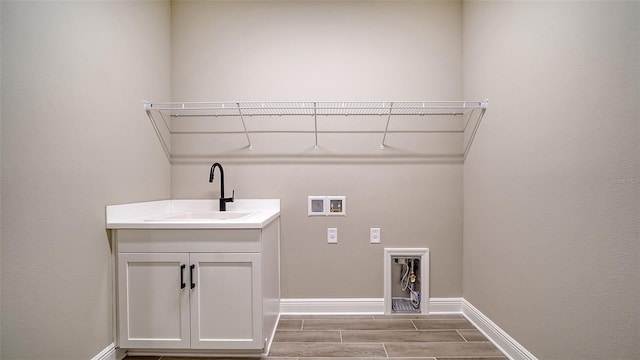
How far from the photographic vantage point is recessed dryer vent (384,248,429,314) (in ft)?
7.06

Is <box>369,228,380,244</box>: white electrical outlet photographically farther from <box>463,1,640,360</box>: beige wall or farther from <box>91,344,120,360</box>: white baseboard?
<box>91,344,120,360</box>: white baseboard

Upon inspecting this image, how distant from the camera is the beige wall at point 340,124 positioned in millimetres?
2168

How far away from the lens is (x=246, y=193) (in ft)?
7.15

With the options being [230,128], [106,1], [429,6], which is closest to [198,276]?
[230,128]

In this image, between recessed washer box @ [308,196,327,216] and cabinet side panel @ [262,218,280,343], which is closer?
cabinet side panel @ [262,218,280,343]

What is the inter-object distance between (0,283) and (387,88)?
2311 millimetres

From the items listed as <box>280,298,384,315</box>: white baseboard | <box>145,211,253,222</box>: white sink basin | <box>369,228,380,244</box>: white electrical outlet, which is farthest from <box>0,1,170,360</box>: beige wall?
<box>369,228,380,244</box>: white electrical outlet

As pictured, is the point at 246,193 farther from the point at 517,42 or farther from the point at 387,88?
the point at 517,42

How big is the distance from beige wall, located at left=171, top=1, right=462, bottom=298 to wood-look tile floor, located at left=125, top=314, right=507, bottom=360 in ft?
0.71

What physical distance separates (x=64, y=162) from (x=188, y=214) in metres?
0.91

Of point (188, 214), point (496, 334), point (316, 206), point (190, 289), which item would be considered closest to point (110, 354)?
point (190, 289)

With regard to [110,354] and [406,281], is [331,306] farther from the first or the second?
[110,354]

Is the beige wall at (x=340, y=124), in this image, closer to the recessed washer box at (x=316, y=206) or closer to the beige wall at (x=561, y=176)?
the recessed washer box at (x=316, y=206)

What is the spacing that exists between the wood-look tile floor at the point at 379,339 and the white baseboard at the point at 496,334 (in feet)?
0.12
